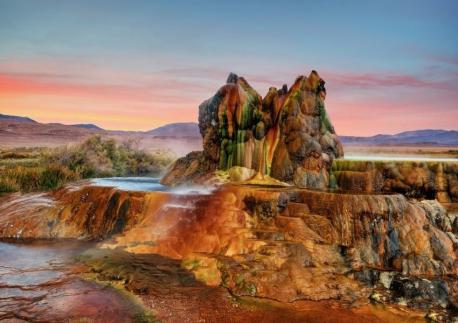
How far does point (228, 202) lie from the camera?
9.97 meters

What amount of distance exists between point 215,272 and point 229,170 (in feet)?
20.5

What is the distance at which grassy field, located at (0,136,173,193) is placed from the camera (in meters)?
15.7

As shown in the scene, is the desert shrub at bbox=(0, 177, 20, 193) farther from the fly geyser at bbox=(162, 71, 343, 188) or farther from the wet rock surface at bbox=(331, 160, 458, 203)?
the wet rock surface at bbox=(331, 160, 458, 203)

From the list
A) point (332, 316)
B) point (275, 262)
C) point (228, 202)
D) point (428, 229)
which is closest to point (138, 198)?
point (228, 202)

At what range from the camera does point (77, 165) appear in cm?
1942

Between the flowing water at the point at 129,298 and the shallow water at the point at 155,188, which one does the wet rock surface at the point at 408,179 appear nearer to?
the shallow water at the point at 155,188

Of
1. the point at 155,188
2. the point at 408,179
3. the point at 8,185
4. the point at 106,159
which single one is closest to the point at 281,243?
the point at 408,179

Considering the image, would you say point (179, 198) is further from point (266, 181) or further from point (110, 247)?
point (266, 181)

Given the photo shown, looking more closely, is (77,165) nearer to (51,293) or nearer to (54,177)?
(54,177)

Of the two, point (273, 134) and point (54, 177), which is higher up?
point (273, 134)

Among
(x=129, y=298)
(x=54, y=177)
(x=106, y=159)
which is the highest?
(x=106, y=159)

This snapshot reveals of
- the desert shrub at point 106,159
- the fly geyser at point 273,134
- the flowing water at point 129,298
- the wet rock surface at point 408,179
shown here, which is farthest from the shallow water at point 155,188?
the desert shrub at point 106,159

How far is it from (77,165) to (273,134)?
427 inches

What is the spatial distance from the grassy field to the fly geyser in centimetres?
593
